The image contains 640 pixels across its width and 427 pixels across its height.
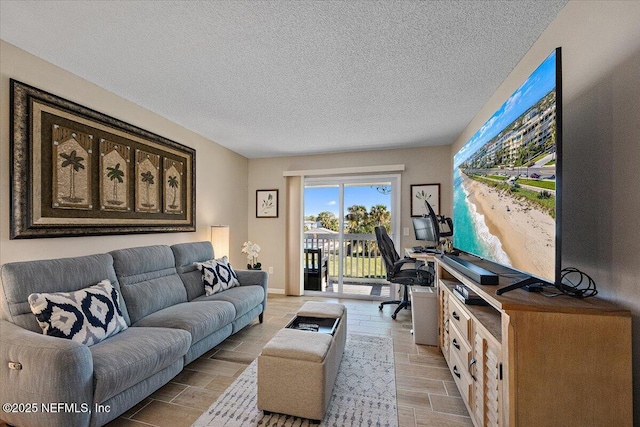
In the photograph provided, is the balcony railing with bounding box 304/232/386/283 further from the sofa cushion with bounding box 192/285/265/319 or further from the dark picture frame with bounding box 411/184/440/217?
the sofa cushion with bounding box 192/285/265/319

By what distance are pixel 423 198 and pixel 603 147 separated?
2946 millimetres

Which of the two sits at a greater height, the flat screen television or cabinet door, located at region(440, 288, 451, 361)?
the flat screen television

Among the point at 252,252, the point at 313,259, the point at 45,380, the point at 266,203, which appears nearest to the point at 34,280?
the point at 45,380

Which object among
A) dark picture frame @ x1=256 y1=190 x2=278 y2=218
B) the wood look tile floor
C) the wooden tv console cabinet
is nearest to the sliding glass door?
dark picture frame @ x1=256 y1=190 x2=278 y2=218

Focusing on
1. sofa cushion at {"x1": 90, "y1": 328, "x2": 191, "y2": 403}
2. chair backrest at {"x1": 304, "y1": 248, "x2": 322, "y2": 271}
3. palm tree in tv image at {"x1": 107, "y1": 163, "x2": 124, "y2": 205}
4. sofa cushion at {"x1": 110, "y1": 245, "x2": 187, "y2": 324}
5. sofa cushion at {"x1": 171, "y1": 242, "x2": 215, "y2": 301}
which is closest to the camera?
sofa cushion at {"x1": 90, "y1": 328, "x2": 191, "y2": 403}

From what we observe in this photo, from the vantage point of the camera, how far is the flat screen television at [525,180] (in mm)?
1121

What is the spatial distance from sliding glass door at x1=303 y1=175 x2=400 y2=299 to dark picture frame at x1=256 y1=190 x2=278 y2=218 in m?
0.55

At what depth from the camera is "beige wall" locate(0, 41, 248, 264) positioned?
1.82m

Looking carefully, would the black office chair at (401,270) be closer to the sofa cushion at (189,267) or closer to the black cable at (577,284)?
the black cable at (577,284)

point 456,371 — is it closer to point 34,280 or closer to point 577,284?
point 577,284

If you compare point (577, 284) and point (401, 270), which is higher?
point (577, 284)

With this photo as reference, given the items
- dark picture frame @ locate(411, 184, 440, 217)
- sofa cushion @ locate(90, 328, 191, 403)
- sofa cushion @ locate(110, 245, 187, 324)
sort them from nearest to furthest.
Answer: sofa cushion @ locate(90, 328, 191, 403) < sofa cushion @ locate(110, 245, 187, 324) < dark picture frame @ locate(411, 184, 440, 217)

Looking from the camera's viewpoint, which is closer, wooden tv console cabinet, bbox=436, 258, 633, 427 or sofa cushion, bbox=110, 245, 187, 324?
wooden tv console cabinet, bbox=436, 258, 633, 427

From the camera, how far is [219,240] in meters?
3.75
